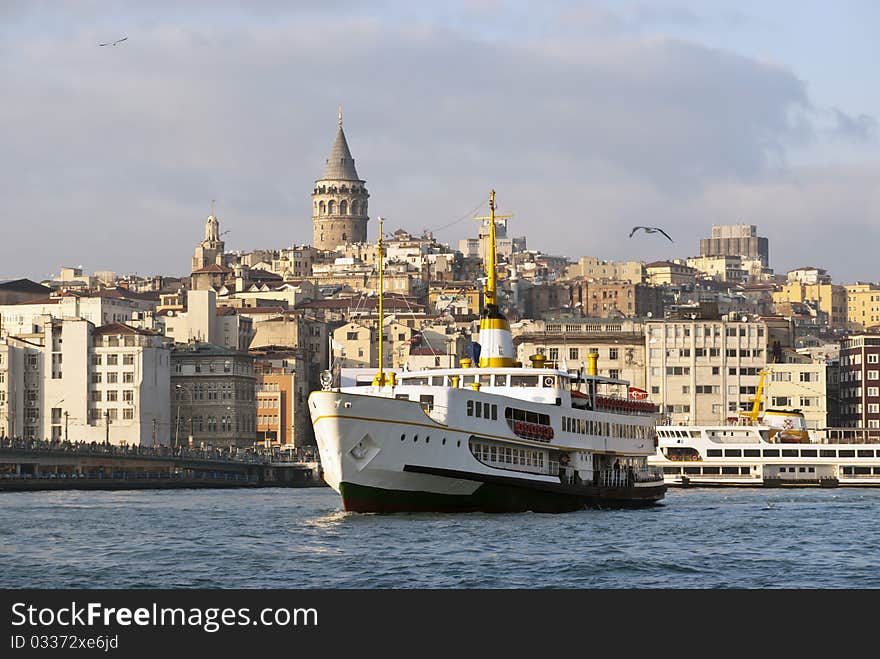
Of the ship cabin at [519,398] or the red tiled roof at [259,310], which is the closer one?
the ship cabin at [519,398]

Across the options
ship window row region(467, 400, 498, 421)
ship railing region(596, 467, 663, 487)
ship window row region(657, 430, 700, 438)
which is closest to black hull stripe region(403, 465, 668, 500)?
ship railing region(596, 467, 663, 487)

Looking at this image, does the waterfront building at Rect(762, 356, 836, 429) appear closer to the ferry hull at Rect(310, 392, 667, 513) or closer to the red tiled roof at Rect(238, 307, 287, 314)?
the red tiled roof at Rect(238, 307, 287, 314)

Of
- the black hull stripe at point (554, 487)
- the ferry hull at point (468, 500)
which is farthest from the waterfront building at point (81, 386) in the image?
the ferry hull at point (468, 500)

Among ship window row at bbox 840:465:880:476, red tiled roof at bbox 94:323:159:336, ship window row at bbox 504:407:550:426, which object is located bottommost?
ship window row at bbox 840:465:880:476

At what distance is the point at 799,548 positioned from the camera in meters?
49.1

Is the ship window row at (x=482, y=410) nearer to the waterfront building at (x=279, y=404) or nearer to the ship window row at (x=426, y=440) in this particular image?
the ship window row at (x=426, y=440)

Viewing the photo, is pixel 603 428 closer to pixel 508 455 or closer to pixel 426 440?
pixel 508 455

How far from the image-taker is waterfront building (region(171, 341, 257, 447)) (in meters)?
149

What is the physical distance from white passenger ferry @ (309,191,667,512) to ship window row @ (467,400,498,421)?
0.10ft

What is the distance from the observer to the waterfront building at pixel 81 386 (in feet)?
464
